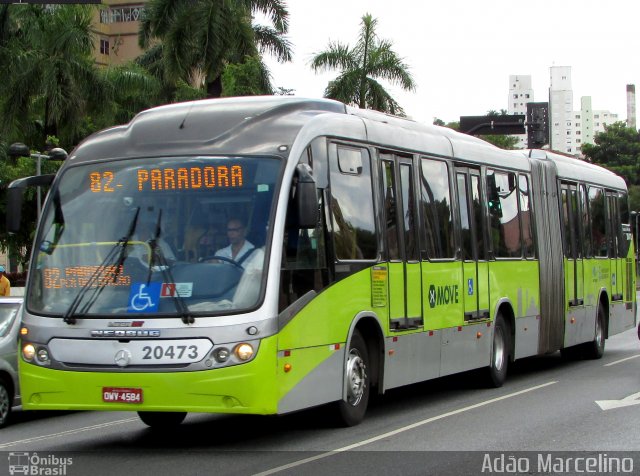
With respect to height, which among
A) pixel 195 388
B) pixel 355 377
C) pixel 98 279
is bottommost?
pixel 355 377

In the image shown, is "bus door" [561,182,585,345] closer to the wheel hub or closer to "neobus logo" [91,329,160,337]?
the wheel hub

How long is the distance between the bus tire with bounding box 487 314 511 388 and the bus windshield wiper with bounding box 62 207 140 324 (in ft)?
23.8

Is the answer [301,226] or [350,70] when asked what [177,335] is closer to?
[301,226]

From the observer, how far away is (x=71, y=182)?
37.0ft

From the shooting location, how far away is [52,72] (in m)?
43.4

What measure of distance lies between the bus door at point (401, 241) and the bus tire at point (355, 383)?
2.48ft

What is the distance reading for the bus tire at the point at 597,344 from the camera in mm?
21609

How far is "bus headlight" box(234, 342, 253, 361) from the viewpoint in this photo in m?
10.0

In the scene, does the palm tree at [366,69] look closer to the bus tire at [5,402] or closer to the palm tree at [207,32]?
the palm tree at [207,32]

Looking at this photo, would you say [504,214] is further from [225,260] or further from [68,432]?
[225,260]

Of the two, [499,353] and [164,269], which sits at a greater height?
[164,269]

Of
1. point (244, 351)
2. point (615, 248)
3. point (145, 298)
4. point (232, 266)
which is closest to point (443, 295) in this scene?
point (232, 266)

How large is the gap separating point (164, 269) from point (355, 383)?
8.81 ft

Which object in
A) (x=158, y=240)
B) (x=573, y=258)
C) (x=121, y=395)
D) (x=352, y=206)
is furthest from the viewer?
(x=573, y=258)
